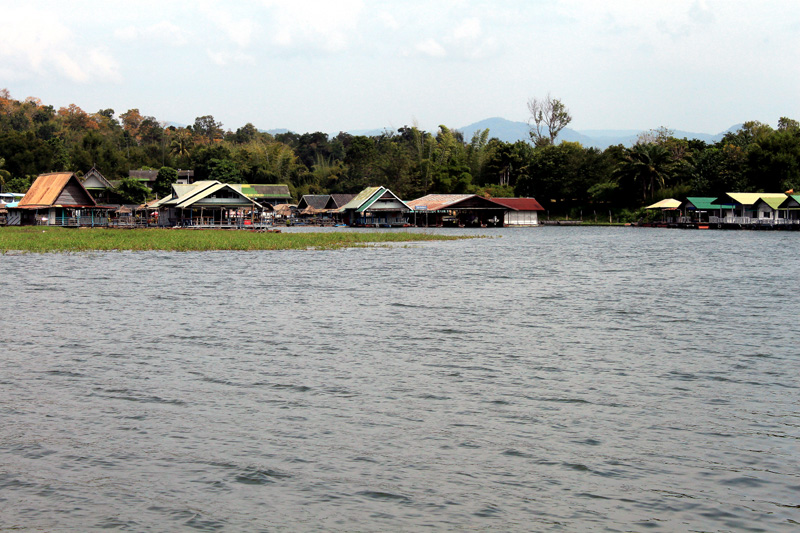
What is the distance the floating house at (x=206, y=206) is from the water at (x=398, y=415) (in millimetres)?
50256

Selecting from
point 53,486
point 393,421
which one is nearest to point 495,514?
point 393,421

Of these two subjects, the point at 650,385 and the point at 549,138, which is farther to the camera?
the point at 549,138

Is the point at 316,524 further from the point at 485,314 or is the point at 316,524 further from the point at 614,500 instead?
the point at 485,314

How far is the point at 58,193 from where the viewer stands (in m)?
70.0

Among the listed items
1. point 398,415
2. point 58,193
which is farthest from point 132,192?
point 398,415

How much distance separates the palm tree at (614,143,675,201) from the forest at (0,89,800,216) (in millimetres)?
115

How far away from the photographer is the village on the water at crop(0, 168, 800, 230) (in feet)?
233

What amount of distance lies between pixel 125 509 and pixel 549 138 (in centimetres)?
11337

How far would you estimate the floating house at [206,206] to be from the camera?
68.6 m

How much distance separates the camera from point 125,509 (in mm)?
6246

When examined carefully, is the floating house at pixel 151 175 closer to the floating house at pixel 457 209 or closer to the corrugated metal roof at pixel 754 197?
the floating house at pixel 457 209

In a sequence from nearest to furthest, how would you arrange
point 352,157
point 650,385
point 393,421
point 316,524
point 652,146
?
point 316,524, point 393,421, point 650,385, point 652,146, point 352,157

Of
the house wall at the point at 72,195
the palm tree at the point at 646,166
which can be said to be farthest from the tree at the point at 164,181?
the palm tree at the point at 646,166

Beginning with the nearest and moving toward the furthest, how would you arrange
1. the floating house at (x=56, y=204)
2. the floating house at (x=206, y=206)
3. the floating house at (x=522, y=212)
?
1. the floating house at (x=206, y=206)
2. the floating house at (x=56, y=204)
3. the floating house at (x=522, y=212)
